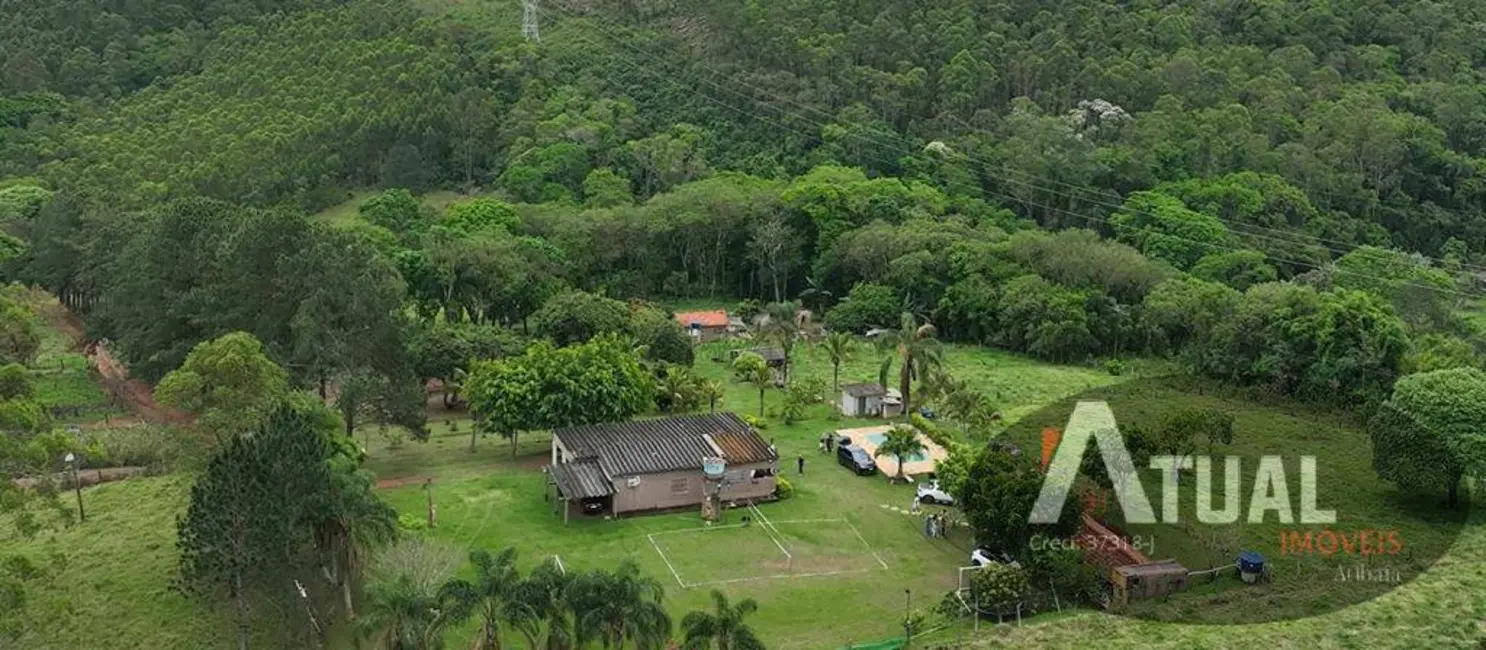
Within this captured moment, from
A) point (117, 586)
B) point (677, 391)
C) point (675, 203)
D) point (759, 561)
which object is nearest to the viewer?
point (117, 586)

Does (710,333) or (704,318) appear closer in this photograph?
(710,333)

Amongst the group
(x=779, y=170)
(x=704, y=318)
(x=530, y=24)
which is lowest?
(x=704, y=318)

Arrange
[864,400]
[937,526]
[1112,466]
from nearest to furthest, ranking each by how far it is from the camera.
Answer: [1112,466]
[937,526]
[864,400]

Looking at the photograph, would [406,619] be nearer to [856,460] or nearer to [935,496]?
[935,496]

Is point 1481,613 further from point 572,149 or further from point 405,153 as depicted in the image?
point 405,153

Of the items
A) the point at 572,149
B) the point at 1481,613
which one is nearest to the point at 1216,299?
the point at 1481,613

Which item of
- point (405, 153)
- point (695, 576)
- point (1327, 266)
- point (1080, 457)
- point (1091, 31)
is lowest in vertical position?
point (695, 576)

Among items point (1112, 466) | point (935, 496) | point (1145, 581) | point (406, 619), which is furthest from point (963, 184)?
point (406, 619)

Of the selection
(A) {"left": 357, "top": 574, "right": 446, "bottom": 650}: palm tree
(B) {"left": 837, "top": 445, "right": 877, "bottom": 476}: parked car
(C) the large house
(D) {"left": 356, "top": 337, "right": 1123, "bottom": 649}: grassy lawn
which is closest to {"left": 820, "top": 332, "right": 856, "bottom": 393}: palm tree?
(D) {"left": 356, "top": 337, "right": 1123, "bottom": 649}: grassy lawn
